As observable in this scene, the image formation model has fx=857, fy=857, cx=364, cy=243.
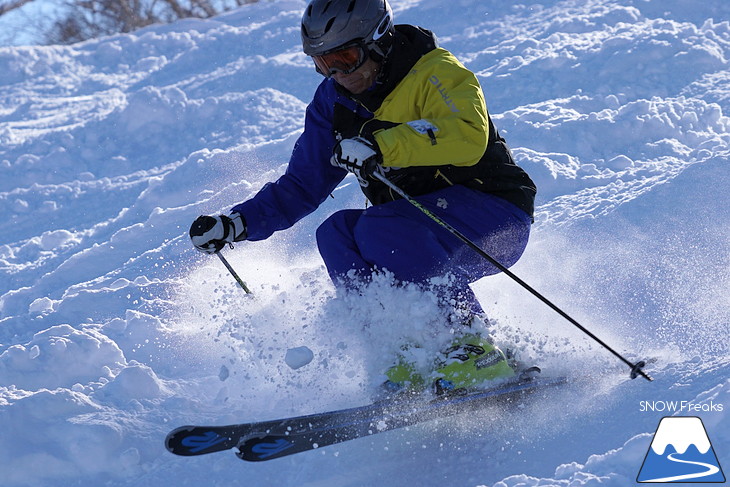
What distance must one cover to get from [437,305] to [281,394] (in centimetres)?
84

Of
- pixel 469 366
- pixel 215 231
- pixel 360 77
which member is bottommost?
pixel 469 366

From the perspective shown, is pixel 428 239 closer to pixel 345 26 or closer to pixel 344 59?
pixel 344 59

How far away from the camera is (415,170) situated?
3.65 m

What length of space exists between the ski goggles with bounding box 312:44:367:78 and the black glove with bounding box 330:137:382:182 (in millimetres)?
442

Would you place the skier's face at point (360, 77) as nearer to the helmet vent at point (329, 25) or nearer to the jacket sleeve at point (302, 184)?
the helmet vent at point (329, 25)

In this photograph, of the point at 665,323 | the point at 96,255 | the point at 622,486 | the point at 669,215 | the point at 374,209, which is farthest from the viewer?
the point at 96,255

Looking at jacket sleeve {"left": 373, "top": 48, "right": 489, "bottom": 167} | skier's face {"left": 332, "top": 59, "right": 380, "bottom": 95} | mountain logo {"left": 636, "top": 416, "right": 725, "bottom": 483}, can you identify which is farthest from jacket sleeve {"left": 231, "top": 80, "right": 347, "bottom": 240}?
mountain logo {"left": 636, "top": 416, "right": 725, "bottom": 483}

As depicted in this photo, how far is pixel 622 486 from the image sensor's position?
2689 millimetres

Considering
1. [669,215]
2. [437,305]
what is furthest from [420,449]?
[669,215]

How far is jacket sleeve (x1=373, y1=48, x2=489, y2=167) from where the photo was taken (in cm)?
326

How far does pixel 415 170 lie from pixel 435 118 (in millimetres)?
A: 329

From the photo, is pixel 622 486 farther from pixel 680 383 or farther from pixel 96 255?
pixel 96 255

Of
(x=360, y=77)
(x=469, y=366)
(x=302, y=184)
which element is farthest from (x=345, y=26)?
(x=469, y=366)

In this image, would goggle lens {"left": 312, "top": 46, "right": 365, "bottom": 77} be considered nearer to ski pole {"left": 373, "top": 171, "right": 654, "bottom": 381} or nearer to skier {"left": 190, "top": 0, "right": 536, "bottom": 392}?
skier {"left": 190, "top": 0, "right": 536, "bottom": 392}
